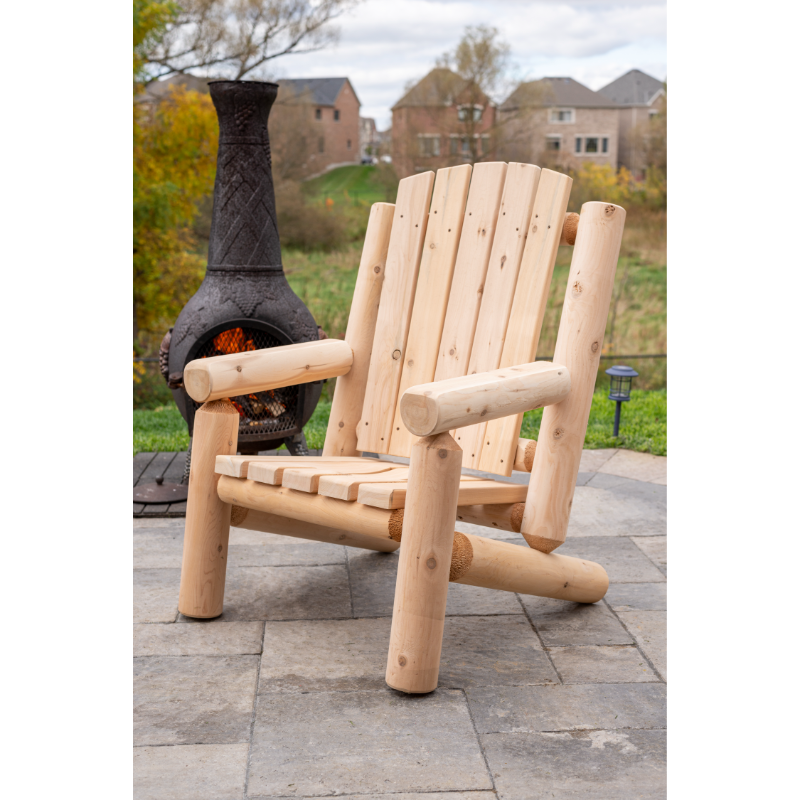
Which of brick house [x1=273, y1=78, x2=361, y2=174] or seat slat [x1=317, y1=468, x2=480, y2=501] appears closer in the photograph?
seat slat [x1=317, y1=468, x2=480, y2=501]

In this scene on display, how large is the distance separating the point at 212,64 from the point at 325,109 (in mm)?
27032

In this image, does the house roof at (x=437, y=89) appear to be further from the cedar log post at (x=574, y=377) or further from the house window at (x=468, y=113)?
the cedar log post at (x=574, y=377)

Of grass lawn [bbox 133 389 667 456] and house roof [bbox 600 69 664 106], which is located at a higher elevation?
house roof [bbox 600 69 664 106]

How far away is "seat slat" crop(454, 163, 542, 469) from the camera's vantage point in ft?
7.59

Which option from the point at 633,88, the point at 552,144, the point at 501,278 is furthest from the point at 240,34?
the point at 633,88

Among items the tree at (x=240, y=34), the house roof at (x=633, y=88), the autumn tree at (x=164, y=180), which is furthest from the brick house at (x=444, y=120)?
the house roof at (x=633, y=88)

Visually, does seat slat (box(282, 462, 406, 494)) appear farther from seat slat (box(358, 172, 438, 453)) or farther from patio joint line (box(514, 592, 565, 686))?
patio joint line (box(514, 592, 565, 686))

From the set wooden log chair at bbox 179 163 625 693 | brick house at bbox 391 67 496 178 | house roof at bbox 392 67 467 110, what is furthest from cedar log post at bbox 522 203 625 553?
house roof at bbox 392 67 467 110

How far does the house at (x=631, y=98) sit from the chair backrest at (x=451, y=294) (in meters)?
26.4

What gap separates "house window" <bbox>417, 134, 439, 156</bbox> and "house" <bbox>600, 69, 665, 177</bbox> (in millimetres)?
13747

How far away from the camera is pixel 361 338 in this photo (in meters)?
2.53

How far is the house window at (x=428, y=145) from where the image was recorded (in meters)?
14.8

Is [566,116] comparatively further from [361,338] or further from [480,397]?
[480,397]
